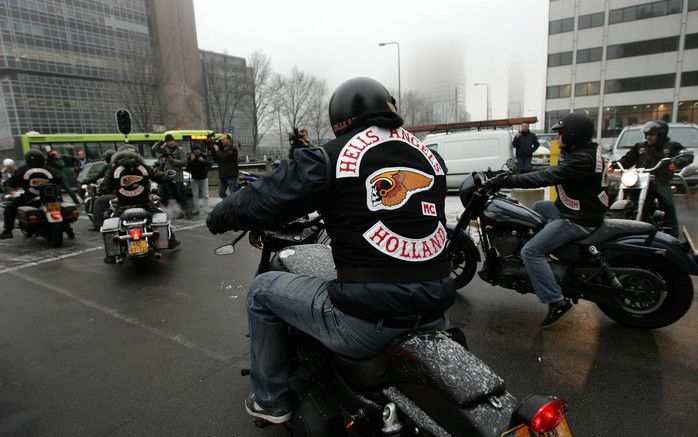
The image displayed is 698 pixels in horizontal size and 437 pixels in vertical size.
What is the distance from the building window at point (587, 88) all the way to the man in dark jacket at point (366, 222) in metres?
58.5

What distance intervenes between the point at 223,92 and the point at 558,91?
40.5 meters

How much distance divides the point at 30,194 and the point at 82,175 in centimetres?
652

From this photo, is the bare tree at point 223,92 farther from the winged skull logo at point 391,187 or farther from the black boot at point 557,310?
the winged skull logo at point 391,187

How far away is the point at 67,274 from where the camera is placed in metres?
6.10

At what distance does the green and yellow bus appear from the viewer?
19672mm

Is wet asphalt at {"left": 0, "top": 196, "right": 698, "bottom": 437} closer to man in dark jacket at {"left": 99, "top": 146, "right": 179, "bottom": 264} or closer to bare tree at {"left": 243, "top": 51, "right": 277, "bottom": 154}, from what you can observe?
man in dark jacket at {"left": 99, "top": 146, "right": 179, "bottom": 264}

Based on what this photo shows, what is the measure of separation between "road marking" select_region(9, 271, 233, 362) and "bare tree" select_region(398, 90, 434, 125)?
2592 inches

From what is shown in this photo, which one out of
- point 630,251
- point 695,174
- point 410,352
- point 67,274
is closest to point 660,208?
point 630,251

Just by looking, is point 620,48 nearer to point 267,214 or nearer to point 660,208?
point 660,208

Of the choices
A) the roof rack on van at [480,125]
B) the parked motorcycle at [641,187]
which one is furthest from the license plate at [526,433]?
the roof rack on van at [480,125]

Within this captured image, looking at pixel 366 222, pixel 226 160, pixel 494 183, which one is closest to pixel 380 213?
pixel 366 222

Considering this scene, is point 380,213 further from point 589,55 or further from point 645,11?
point 645,11

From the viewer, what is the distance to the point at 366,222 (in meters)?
1.73

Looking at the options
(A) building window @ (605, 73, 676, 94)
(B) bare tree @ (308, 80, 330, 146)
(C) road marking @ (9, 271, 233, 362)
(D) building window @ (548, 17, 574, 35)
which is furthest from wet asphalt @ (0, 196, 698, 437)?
(D) building window @ (548, 17, 574, 35)
